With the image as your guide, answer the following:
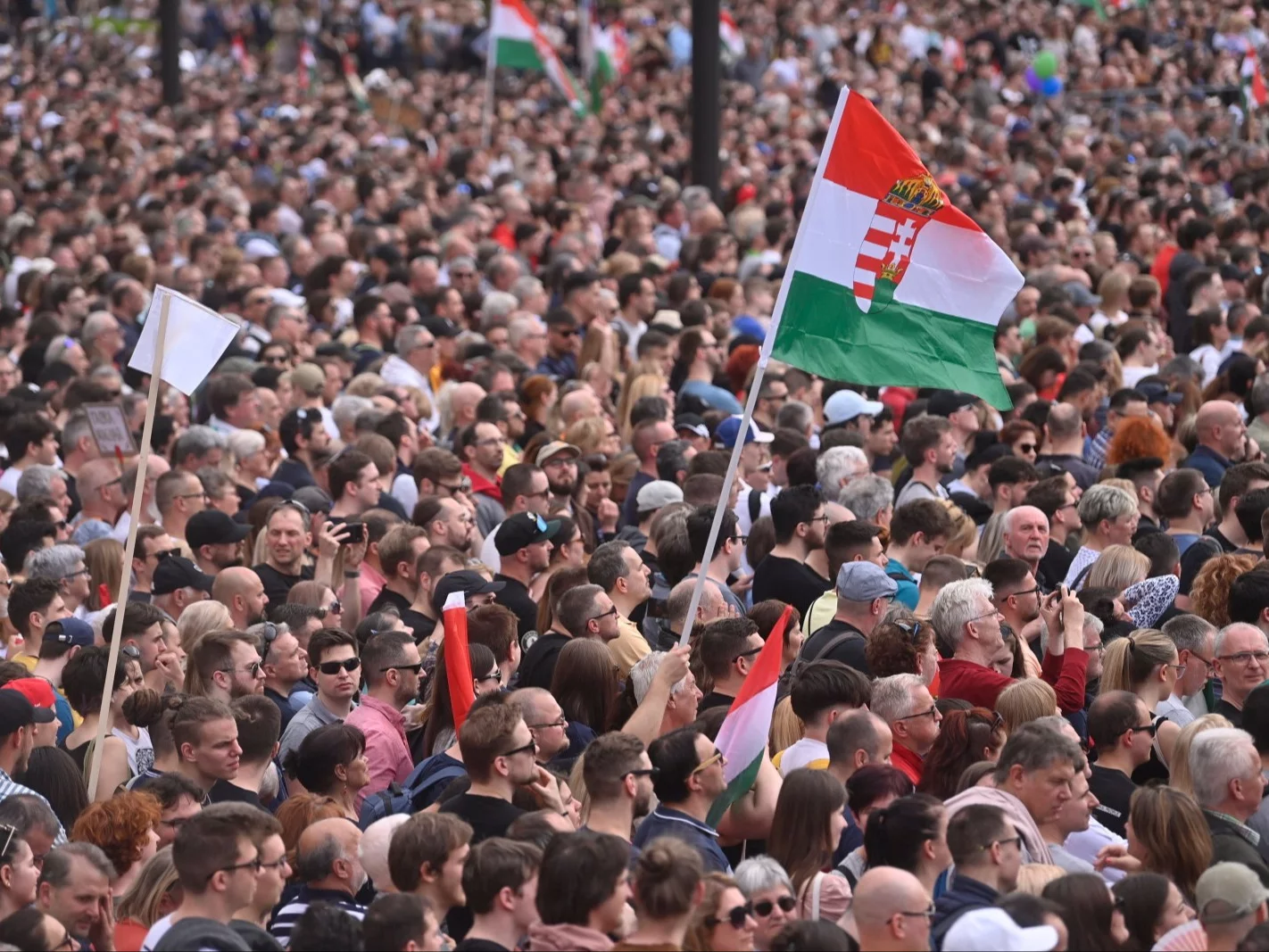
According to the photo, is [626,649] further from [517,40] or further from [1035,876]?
[517,40]

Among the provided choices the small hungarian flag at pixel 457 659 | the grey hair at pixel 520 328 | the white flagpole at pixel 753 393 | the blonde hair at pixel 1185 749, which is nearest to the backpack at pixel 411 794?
the small hungarian flag at pixel 457 659

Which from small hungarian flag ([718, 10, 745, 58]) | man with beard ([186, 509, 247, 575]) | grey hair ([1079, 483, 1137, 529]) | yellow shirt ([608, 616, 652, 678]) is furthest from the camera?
small hungarian flag ([718, 10, 745, 58])

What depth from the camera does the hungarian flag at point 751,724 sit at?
6848mm

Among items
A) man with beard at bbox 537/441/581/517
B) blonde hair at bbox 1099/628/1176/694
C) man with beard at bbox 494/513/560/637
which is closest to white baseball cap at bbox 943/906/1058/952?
blonde hair at bbox 1099/628/1176/694

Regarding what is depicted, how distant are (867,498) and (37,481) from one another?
419 cm

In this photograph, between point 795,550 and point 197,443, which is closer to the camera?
point 795,550

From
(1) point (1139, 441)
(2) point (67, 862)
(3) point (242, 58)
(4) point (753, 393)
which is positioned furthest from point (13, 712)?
(3) point (242, 58)

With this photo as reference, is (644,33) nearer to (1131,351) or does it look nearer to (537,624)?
(1131,351)

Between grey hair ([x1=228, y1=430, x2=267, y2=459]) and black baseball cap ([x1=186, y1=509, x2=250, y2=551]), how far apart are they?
1.79 m

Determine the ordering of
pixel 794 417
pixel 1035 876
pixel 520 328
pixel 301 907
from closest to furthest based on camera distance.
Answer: pixel 1035 876 < pixel 301 907 < pixel 794 417 < pixel 520 328

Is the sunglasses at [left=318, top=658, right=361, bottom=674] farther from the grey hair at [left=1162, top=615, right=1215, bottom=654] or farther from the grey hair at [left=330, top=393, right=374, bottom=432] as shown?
the grey hair at [left=330, top=393, right=374, bottom=432]

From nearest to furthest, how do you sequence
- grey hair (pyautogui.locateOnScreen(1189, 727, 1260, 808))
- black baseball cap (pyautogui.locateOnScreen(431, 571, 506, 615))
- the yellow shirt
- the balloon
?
grey hair (pyautogui.locateOnScreen(1189, 727, 1260, 808)) → the yellow shirt → black baseball cap (pyautogui.locateOnScreen(431, 571, 506, 615)) → the balloon

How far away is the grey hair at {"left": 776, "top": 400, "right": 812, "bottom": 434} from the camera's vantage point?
12.1m

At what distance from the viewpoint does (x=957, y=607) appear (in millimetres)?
8281
